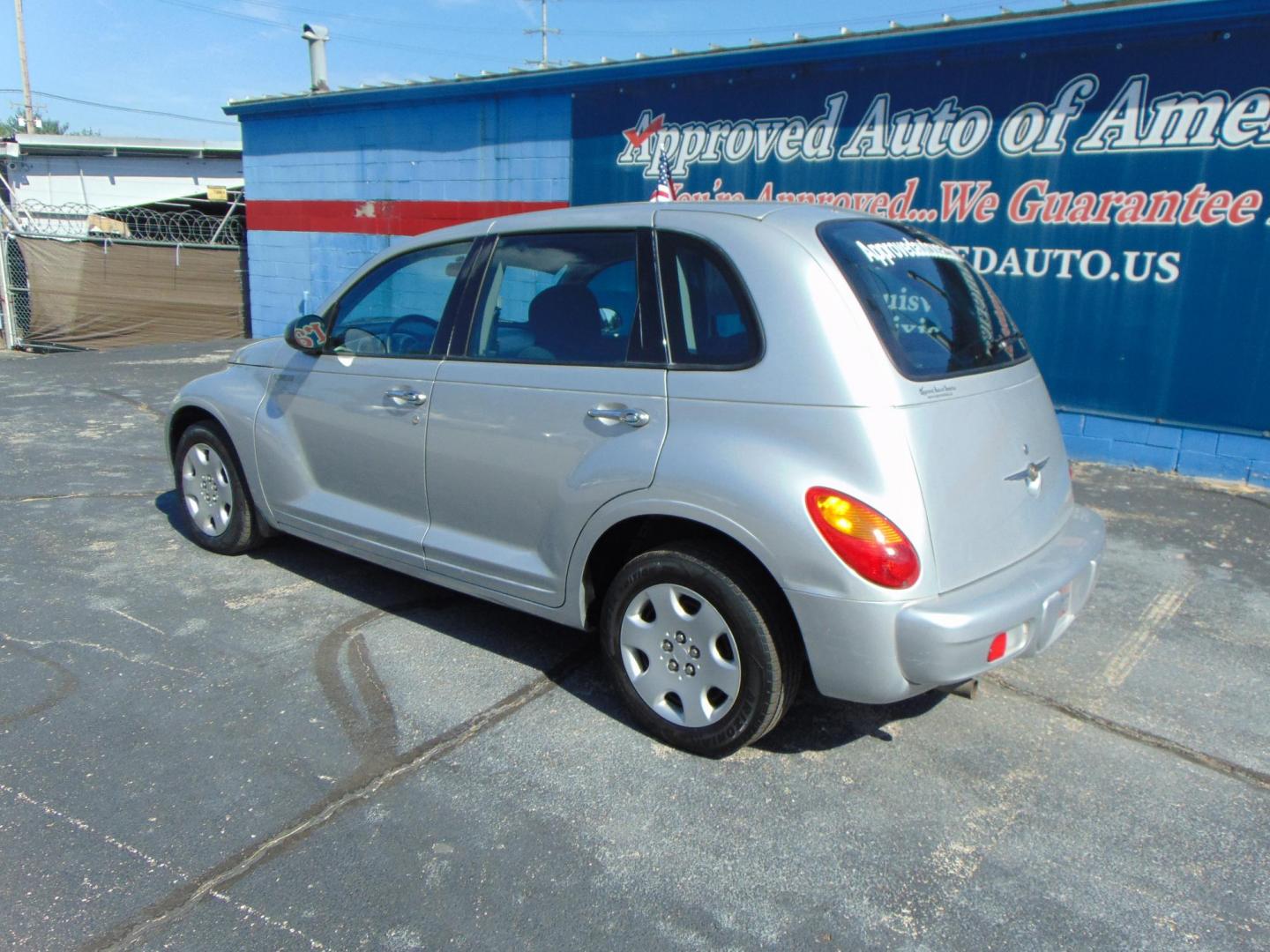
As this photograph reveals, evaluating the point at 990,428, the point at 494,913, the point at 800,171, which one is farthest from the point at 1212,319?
the point at 494,913

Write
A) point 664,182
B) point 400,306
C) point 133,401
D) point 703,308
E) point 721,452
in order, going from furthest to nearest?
point 133,401 < point 664,182 < point 400,306 < point 703,308 < point 721,452

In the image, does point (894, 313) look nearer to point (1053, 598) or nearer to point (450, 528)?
point (1053, 598)

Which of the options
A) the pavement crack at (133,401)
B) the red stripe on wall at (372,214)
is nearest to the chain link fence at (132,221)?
the red stripe on wall at (372,214)

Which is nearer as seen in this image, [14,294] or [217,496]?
[217,496]

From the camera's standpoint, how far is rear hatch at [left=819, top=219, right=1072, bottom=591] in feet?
9.61

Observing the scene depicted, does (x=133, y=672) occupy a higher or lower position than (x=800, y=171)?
lower

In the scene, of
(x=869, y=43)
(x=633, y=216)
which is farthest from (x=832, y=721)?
(x=869, y=43)

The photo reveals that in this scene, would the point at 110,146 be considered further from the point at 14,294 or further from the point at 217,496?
the point at 217,496

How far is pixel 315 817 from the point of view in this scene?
2.94 metres

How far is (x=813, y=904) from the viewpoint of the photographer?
2607mm

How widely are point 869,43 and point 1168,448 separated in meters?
4.07

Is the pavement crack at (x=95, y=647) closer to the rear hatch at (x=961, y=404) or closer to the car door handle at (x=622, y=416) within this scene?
the car door handle at (x=622, y=416)

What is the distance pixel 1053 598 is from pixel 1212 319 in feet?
16.6

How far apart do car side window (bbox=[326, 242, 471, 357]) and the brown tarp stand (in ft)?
40.8
